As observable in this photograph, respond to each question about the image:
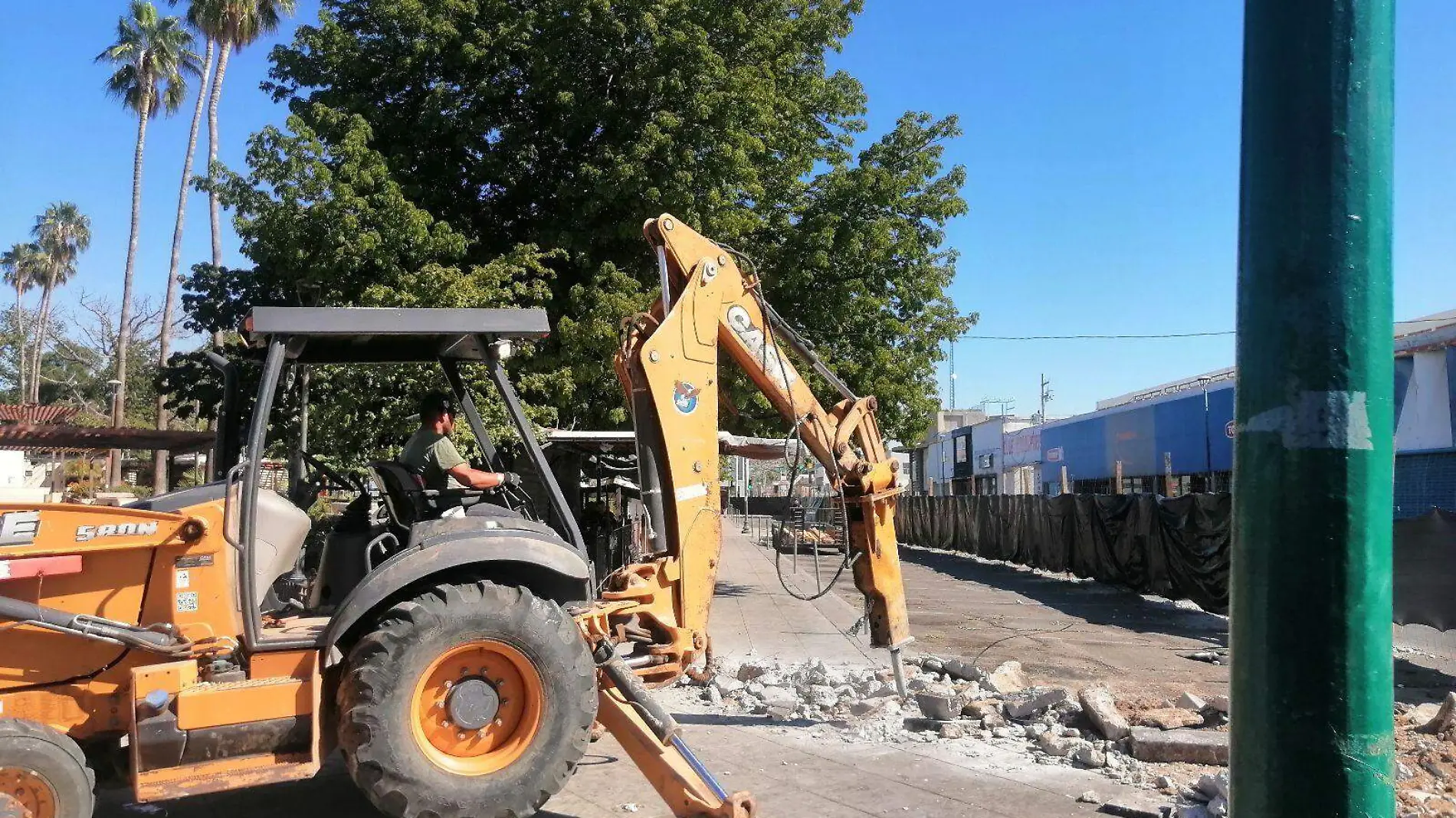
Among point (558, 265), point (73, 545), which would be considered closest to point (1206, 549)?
point (558, 265)

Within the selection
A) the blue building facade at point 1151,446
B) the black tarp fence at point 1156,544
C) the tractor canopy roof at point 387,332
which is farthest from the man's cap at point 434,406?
the blue building facade at point 1151,446

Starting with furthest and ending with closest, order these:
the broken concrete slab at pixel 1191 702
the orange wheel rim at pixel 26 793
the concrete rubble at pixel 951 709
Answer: the broken concrete slab at pixel 1191 702, the concrete rubble at pixel 951 709, the orange wheel rim at pixel 26 793

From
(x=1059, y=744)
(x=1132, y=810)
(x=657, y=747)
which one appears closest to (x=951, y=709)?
(x=1059, y=744)

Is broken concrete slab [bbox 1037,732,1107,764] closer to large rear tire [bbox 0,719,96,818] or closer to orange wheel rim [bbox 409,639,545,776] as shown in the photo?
orange wheel rim [bbox 409,639,545,776]

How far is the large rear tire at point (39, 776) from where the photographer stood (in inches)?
163

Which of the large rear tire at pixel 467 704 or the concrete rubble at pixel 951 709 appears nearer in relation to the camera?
the large rear tire at pixel 467 704

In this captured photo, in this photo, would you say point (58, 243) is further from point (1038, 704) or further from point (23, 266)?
point (1038, 704)

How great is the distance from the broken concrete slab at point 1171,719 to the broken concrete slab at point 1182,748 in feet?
1.49

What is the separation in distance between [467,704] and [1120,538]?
16.1 meters

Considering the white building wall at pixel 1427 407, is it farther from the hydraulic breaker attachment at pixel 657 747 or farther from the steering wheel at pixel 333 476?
the steering wheel at pixel 333 476

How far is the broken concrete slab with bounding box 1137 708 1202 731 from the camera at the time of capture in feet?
24.1

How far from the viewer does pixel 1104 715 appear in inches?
282

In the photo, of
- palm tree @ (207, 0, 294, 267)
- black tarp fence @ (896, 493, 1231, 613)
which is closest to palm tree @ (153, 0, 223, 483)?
palm tree @ (207, 0, 294, 267)

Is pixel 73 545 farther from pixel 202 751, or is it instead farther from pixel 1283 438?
pixel 1283 438
